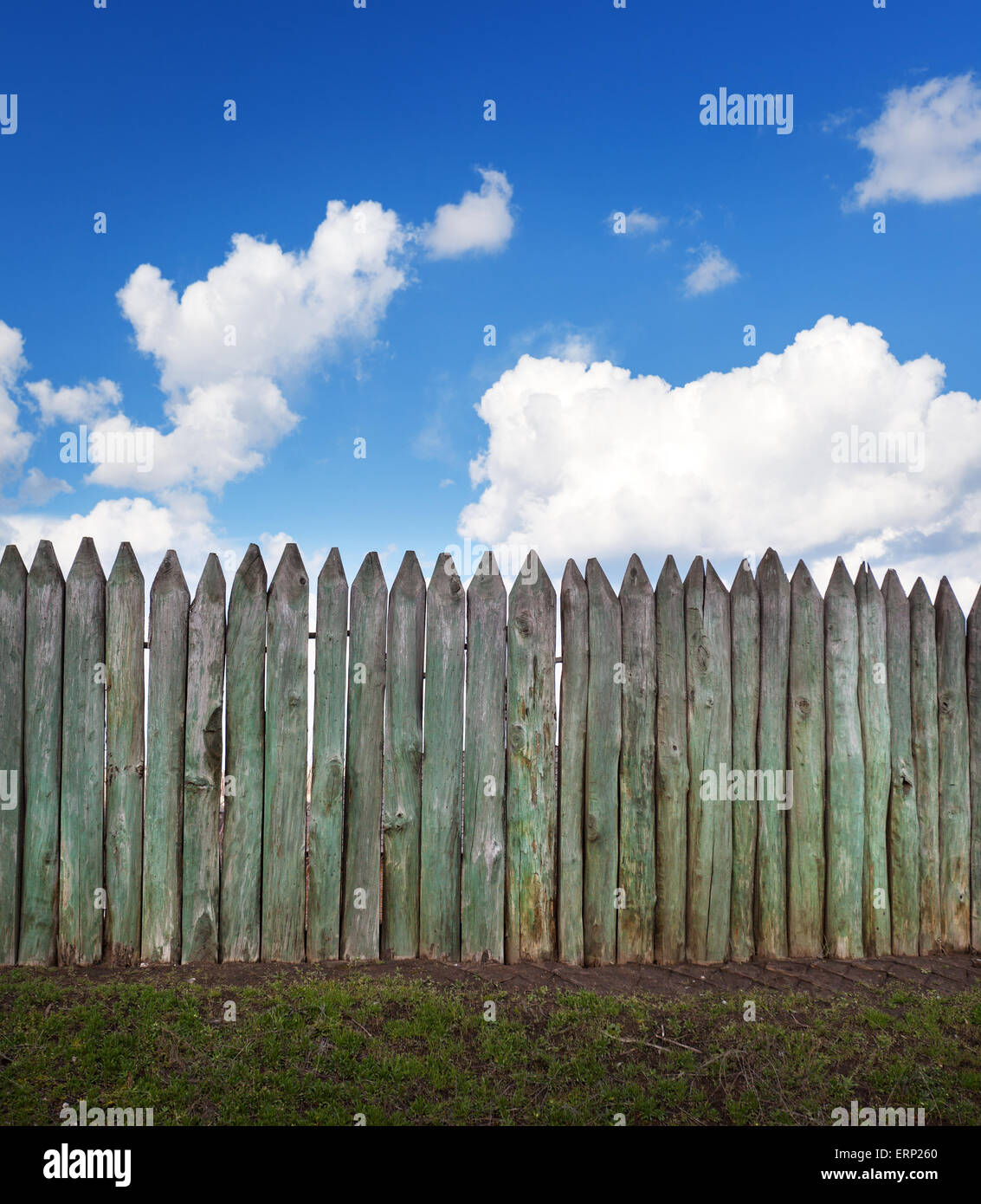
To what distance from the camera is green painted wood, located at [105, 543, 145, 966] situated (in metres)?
5.95

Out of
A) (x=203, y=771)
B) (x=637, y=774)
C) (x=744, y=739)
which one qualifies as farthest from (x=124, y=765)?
(x=744, y=739)

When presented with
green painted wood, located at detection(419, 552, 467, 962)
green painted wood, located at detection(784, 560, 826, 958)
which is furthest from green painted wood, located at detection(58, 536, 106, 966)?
green painted wood, located at detection(784, 560, 826, 958)

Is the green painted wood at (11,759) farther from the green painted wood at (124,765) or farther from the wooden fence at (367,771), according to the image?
the green painted wood at (124,765)

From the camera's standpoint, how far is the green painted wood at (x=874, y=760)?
674 cm

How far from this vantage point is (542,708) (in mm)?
6129

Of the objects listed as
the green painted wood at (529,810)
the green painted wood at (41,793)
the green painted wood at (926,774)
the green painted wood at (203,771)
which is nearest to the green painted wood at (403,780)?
the green painted wood at (529,810)

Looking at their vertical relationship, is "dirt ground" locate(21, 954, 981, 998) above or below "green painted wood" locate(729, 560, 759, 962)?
below

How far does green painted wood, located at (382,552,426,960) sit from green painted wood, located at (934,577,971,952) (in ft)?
14.5

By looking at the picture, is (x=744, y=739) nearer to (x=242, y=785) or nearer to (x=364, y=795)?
(x=364, y=795)

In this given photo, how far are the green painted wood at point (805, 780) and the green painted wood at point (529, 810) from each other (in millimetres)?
1942

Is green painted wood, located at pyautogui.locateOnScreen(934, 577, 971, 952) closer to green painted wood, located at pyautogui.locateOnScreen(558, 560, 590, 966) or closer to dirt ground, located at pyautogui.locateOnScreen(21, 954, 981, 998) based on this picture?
dirt ground, located at pyautogui.locateOnScreen(21, 954, 981, 998)

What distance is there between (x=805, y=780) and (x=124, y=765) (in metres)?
5.09
